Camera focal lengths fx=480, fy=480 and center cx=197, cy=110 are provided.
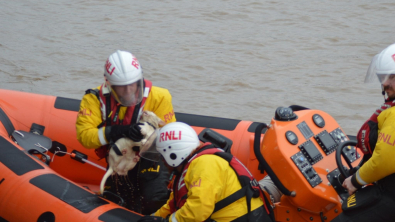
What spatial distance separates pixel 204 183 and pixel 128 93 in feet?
2.71

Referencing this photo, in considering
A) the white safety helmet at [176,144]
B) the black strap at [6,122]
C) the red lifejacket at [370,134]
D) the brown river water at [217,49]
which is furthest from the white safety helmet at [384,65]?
the brown river water at [217,49]

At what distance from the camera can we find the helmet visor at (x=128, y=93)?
9.05ft

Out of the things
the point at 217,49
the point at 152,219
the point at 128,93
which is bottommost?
the point at 217,49

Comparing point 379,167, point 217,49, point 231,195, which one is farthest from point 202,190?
point 217,49

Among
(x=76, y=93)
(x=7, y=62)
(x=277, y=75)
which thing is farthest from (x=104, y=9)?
(x=277, y=75)

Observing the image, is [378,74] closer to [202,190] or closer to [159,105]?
[202,190]

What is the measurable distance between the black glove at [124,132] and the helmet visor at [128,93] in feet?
0.49

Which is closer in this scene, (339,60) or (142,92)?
(142,92)

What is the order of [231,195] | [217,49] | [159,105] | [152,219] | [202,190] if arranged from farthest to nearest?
1. [217,49]
2. [159,105]
3. [152,219]
4. [231,195]
5. [202,190]

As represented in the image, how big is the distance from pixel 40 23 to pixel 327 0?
5.24m

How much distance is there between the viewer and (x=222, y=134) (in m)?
3.36

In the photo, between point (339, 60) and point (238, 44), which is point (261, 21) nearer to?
point (238, 44)

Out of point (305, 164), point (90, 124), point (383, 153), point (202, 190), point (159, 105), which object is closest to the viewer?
point (383, 153)

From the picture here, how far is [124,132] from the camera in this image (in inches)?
108
